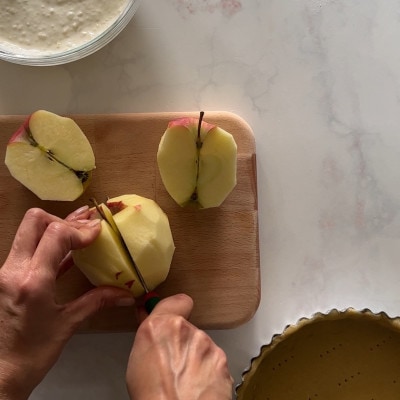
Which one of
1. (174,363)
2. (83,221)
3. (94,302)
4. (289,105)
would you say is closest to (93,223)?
(83,221)

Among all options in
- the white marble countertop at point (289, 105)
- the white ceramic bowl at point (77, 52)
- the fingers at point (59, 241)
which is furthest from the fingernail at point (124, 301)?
the white ceramic bowl at point (77, 52)

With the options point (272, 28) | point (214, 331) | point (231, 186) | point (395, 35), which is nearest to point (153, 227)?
point (231, 186)

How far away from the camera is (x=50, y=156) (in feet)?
3.46

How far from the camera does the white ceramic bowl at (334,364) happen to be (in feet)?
3.59

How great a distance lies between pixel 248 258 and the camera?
1.11 m

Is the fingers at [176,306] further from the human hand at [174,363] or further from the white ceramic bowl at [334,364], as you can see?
the white ceramic bowl at [334,364]

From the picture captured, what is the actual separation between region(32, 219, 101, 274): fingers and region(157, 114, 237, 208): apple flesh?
0.16 m

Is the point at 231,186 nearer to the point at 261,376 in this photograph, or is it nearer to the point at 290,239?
the point at 290,239

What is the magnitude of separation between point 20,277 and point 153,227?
0.22m

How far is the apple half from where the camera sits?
3.34ft

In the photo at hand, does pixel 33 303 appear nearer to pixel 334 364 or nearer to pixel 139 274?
pixel 139 274

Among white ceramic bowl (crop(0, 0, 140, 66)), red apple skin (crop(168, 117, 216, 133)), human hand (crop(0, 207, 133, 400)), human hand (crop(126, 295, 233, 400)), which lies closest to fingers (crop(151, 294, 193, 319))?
human hand (crop(126, 295, 233, 400))

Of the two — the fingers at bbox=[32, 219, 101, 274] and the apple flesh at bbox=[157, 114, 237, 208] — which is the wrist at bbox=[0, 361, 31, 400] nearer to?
the fingers at bbox=[32, 219, 101, 274]

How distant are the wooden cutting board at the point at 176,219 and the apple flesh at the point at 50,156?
0.16 feet
